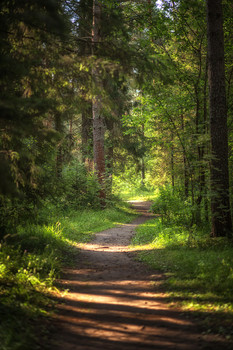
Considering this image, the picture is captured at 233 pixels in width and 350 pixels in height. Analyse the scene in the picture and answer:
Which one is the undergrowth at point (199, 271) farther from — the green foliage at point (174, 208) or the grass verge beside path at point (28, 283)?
the grass verge beside path at point (28, 283)

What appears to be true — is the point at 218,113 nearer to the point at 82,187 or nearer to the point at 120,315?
the point at 120,315

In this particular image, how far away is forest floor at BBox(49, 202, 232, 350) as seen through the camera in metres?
3.91

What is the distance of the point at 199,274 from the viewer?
5.97m

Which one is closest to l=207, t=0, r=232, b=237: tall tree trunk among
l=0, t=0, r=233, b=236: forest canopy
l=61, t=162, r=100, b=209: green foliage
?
l=0, t=0, r=233, b=236: forest canopy

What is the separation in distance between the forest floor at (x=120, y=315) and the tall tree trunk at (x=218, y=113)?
2496 millimetres

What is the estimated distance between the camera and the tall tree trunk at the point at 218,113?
7922 mm

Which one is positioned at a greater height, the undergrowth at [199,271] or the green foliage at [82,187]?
the green foliage at [82,187]

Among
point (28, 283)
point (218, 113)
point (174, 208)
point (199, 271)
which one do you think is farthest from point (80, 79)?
point (174, 208)

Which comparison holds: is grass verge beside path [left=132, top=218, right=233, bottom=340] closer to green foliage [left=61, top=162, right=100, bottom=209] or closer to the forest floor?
the forest floor

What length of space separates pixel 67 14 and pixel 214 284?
6963 millimetres

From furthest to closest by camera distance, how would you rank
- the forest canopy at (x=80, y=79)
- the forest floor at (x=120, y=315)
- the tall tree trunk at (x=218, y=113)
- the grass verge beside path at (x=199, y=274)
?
1. the tall tree trunk at (x=218, y=113)
2. the forest canopy at (x=80, y=79)
3. the grass verge beside path at (x=199, y=274)
4. the forest floor at (x=120, y=315)

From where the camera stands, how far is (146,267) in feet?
24.5

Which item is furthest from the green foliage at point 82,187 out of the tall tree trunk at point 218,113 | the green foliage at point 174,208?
the tall tree trunk at point 218,113

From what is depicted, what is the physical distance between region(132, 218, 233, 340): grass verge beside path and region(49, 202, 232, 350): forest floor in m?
0.21
